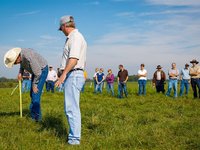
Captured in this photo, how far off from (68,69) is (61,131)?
2.04 metres

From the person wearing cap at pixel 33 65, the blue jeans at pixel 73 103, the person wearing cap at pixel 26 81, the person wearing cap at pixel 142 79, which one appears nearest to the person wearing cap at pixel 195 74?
the person wearing cap at pixel 142 79

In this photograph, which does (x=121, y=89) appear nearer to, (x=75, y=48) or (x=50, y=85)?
(x=50, y=85)

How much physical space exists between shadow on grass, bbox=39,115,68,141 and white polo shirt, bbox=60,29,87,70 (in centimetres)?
155

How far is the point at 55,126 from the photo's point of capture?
7.98m

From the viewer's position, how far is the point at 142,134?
270 inches

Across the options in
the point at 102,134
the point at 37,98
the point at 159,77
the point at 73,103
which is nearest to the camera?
the point at 73,103

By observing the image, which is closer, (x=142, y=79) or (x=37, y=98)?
(x=37, y=98)

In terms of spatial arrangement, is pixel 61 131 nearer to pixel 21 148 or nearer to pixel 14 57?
pixel 21 148

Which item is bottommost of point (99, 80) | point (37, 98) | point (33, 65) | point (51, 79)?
point (37, 98)

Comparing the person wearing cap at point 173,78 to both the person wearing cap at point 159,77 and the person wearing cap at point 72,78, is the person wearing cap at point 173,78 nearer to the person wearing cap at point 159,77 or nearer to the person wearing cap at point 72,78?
the person wearing cap at point 159,77

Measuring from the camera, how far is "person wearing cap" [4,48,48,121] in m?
8.07

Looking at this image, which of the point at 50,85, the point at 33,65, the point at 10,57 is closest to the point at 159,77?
the point at 50,85

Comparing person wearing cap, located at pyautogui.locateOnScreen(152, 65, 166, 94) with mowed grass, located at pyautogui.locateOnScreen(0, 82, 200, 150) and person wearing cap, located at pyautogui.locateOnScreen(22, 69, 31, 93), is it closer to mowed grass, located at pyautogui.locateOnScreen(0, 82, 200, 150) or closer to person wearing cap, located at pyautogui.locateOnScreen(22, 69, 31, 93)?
person wearing cap, located at pyautogui.locateOnScreen(22, 69, 31, 93)

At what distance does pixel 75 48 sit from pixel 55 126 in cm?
271
